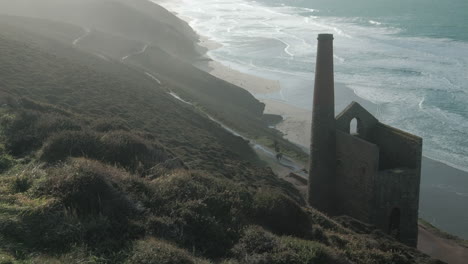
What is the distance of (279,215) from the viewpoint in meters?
11.6

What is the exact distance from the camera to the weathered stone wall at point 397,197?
16906mm

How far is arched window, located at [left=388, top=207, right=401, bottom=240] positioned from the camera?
17.4 m

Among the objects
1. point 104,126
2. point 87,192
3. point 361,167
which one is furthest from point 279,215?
point 104,126

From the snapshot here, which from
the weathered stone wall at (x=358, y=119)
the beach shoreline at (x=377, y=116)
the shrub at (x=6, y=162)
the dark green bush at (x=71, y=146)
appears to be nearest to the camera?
the shrub at (x=6, y=162)

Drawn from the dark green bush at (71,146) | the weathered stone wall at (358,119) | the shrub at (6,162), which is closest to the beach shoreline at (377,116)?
the weathered stone wall at (358,119)

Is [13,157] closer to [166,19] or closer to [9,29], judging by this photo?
[9,29]

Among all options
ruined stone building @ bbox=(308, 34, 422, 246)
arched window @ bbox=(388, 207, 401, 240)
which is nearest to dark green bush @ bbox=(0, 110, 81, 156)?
ruined stone building @ bbox=(308, 34, 422, 246)

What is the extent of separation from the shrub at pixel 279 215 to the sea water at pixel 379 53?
20.4 meters

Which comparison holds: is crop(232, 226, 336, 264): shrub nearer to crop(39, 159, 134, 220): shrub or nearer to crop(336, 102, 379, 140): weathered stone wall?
crop(39, 159, 134, 220): shrub

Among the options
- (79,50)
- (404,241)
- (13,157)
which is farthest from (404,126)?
(13,157)

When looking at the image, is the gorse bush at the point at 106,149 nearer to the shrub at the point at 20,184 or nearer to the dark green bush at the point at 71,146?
the dark green bush at the point at 71,146

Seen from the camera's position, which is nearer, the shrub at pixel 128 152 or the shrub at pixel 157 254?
the shrub at pixel 157 254

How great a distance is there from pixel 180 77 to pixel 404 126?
18.4m

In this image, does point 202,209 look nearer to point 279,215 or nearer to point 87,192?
point 279,215
